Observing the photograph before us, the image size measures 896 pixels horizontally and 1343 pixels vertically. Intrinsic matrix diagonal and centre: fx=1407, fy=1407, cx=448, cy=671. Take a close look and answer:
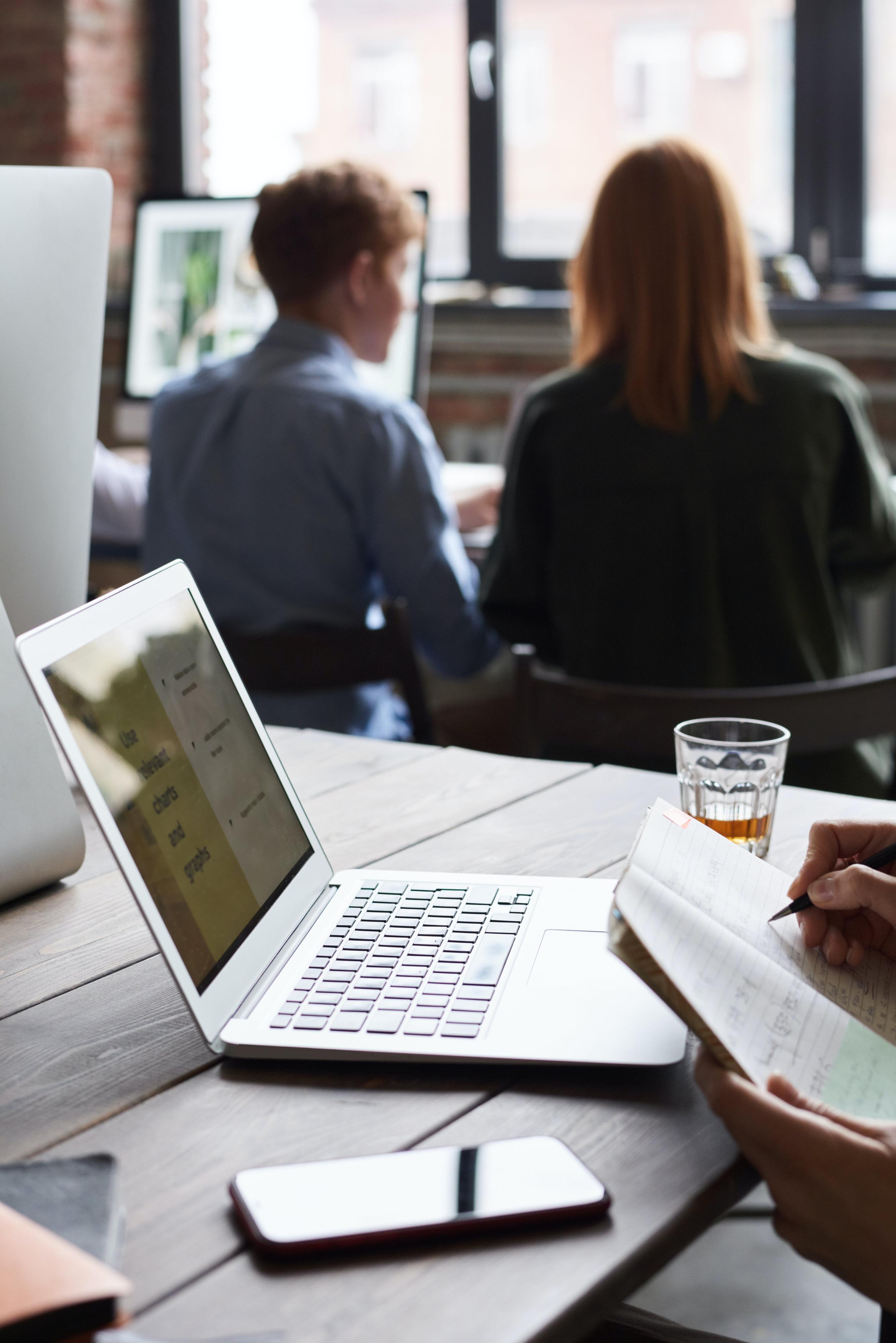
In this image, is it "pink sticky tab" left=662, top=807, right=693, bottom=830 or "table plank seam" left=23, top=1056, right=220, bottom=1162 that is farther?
"pink sticky tab" left=662, top=807, right=693, bottom=830

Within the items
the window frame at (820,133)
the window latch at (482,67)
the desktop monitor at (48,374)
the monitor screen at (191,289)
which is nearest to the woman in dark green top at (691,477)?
the desktop monitor at (48,374)

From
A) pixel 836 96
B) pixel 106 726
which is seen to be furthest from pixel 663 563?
pixel 836 96

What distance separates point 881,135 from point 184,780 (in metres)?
2.87

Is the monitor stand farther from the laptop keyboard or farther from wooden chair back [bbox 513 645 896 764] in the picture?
wooden chair back [bbox 513 645 896 764]

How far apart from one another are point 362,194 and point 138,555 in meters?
0.84

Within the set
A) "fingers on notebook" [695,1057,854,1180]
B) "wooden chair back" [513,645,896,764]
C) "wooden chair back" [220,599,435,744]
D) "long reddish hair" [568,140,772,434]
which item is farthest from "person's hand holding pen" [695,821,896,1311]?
"long reddish hair" [568,140,772,434]

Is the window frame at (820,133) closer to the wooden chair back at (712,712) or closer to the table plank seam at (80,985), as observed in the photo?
the wooden chair back at (712,712)

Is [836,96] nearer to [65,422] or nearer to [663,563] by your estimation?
[663,563]

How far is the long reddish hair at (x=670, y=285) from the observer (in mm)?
1677

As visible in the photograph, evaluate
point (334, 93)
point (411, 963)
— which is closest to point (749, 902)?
point (411, 963)

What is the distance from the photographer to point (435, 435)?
3.55 metres

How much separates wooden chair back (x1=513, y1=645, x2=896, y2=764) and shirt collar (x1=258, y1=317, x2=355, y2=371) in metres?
0.70

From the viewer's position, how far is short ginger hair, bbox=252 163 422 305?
1918mm

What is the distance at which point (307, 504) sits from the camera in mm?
1806
